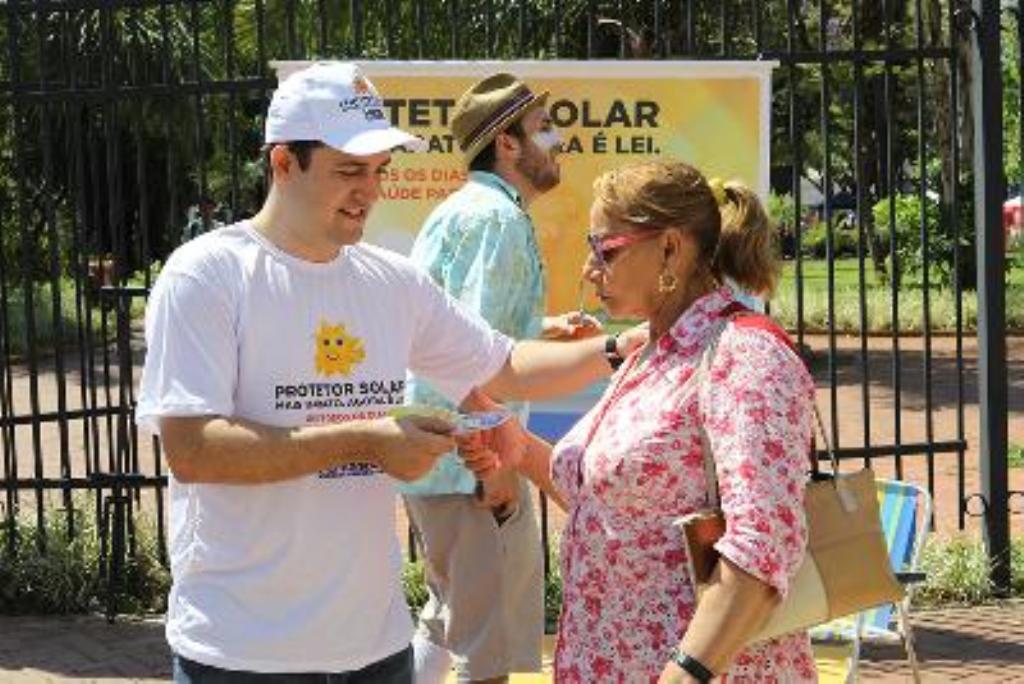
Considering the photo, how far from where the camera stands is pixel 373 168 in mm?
3066

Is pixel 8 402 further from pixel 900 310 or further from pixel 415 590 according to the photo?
pixel 900 310

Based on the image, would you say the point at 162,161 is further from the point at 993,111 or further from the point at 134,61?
the point at 993,111

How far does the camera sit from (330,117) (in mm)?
3039

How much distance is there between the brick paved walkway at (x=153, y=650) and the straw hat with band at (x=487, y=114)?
2.71 m

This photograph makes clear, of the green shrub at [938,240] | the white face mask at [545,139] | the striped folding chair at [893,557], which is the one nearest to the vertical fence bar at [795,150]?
the striped folding chair at [893,557]

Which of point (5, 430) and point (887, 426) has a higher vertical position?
point (5, 430)

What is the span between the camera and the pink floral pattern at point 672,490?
106 inches

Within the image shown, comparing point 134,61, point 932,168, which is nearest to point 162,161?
point 932,168

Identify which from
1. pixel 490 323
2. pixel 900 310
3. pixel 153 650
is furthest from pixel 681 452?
pixel 900 310

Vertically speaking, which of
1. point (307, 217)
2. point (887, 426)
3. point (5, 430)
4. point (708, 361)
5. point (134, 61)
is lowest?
point (887, 426)

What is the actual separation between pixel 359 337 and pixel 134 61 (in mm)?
5966

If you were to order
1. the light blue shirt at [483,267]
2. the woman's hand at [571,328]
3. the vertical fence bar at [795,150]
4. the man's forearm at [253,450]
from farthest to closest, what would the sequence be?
the vertical fence bar at [795,150] → the light blue shirt at [483,267] → the woman's hand at [571,328] → the man's forearm at [253,450]

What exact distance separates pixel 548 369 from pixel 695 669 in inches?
51.4

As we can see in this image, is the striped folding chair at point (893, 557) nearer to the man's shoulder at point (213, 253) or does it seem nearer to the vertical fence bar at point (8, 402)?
the man's shoulder at point (213, 253)
